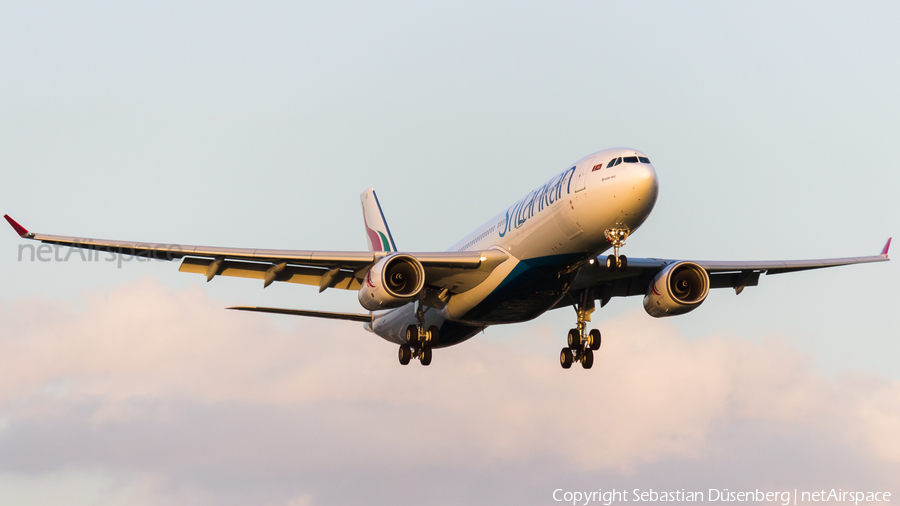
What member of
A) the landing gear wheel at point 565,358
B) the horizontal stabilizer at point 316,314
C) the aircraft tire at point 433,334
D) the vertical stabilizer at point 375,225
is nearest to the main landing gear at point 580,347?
the landing gear wheel at point 565,358

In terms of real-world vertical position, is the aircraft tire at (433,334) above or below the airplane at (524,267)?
below

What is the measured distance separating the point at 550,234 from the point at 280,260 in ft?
29.2

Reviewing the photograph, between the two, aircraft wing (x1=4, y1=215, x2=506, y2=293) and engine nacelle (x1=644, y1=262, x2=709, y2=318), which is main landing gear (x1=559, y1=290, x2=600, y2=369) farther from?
aircraft wing (x1=4, y1=215, x2=506, y2=293)

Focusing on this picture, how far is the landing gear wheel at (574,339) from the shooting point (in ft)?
112

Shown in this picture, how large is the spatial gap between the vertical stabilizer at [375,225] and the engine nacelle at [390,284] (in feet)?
41.4

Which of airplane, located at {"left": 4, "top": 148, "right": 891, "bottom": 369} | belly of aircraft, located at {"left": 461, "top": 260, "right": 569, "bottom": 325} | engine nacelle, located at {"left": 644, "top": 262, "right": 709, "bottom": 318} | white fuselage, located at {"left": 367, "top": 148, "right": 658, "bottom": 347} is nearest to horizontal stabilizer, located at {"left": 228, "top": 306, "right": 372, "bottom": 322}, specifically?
airplane, located at {"left": 4, "top": 148, "right": 891, "bottom": 369}

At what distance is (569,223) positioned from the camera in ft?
93.1

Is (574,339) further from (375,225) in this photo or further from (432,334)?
(375,225)

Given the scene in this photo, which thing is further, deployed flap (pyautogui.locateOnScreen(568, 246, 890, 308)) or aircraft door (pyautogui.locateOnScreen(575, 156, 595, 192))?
deployed flap (pyautogui.locateOnScreen(568, 246, 890, 308))

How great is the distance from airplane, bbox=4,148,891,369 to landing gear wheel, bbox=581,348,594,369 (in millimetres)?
34

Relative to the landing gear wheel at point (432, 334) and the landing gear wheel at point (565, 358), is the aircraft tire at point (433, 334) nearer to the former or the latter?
the landing gear wheel at point (432, 334)

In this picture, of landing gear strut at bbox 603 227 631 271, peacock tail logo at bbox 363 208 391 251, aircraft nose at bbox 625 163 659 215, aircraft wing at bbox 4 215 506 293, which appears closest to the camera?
aircraft nose at bbox 625 163 659 215

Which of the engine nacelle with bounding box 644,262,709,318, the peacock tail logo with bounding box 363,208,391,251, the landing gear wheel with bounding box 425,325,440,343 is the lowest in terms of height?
the landing gear wheel with bounding box 425,325,440,343

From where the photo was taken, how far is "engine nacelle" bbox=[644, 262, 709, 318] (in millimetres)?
33281
